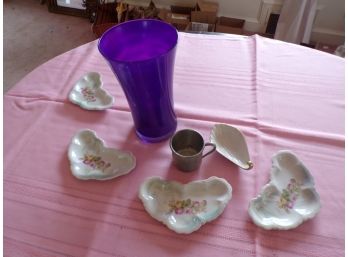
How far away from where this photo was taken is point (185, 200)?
56cm

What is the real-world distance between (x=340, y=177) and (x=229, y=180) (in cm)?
22

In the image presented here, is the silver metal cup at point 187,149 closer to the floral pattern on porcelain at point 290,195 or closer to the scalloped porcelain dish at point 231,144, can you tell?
the scalloped porcelain dish at point 231,144

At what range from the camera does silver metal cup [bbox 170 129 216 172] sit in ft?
1.90

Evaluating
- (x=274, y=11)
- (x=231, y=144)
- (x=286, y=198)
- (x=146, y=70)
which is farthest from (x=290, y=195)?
(x=274, y=11)

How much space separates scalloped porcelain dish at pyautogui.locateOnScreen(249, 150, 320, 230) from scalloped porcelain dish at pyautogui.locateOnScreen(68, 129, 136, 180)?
0.27 m

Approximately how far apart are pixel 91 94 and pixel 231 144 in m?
0.40

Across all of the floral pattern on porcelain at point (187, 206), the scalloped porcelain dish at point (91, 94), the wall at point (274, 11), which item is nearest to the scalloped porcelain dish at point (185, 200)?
the floral pattern on porcelain at point (187, 206)

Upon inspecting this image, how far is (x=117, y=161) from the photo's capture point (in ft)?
2.07

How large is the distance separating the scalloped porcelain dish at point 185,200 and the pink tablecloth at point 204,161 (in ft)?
0.05

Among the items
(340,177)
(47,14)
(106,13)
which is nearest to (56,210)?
(340,177)

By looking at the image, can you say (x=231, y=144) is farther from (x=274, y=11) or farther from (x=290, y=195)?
(x=274, y=11)

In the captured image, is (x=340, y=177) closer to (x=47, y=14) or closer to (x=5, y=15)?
(x=47, y=14)

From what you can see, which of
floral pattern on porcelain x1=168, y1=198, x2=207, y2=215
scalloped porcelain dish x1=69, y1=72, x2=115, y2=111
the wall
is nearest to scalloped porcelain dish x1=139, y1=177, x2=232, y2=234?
floral pattern on porcelain x1=168, y1=198, x2=207, y2=215

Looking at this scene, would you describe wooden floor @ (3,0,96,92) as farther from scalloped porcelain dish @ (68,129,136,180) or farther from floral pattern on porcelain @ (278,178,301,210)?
floral pattern on porcelain @ (278,178,301,210)
